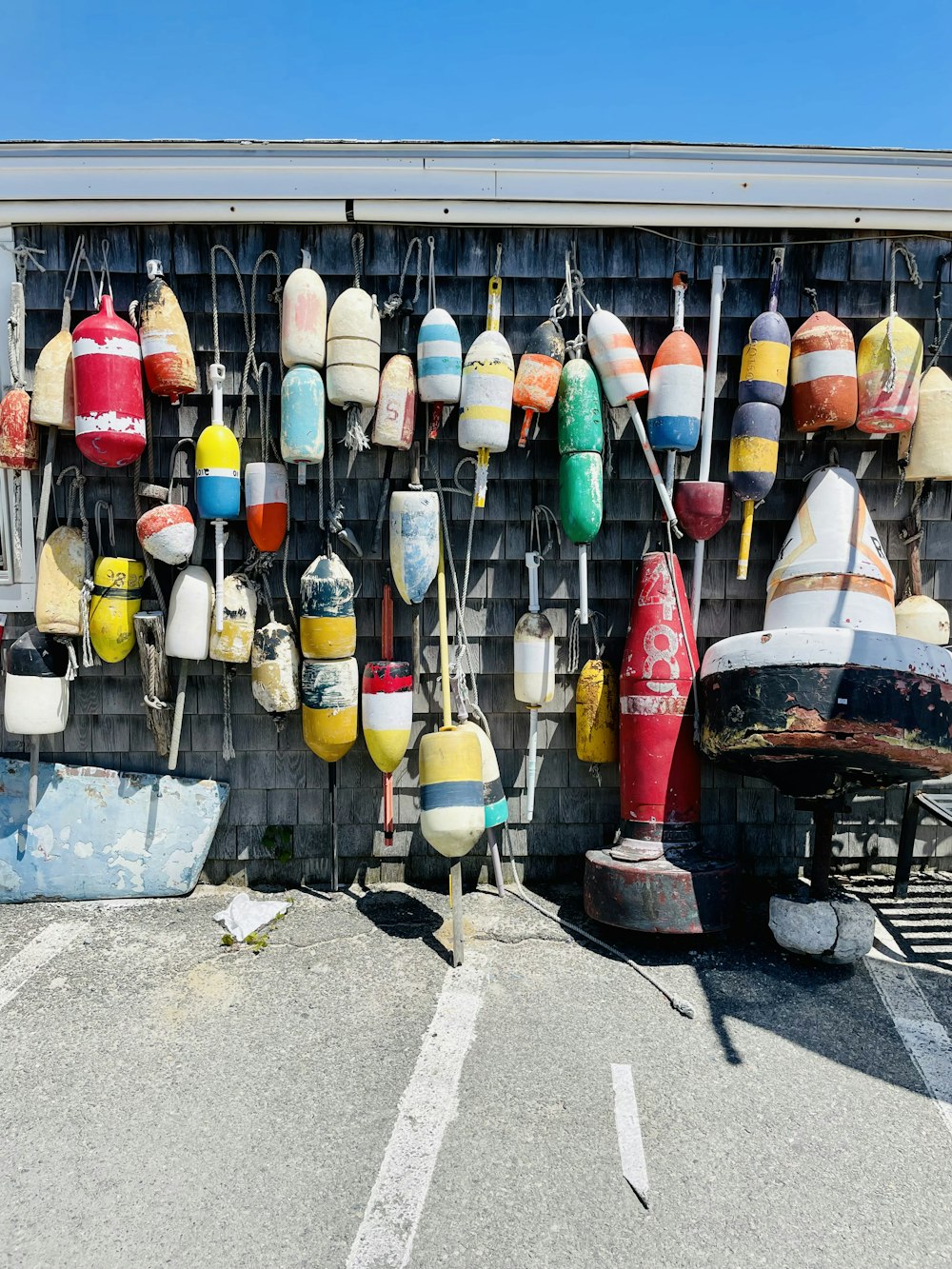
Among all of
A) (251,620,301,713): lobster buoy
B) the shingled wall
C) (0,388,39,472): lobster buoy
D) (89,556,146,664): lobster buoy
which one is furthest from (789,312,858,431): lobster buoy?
(0,388,39,472): lobster buoy

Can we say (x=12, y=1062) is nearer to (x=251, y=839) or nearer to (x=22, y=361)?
(x=251, y=839)

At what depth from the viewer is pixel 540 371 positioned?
3172mm

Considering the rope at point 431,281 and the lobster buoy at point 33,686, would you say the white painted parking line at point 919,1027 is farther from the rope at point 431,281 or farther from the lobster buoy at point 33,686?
the lobster buoy at point 33,686

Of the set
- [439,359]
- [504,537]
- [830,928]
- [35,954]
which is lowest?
[35,954]

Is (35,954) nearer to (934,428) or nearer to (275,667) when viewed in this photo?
(275,667)

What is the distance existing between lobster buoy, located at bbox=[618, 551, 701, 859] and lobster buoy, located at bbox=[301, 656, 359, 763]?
1090 mm

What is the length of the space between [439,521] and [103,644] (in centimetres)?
145

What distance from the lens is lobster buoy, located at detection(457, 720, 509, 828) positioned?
310 cm

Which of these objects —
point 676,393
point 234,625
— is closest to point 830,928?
point 676,393

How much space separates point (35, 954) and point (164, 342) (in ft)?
7.69

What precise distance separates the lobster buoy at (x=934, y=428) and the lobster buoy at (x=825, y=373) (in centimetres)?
29

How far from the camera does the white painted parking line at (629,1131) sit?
190 cm

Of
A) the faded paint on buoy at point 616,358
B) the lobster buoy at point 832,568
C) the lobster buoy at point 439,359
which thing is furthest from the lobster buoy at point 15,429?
the lobster buoy at point 832,568

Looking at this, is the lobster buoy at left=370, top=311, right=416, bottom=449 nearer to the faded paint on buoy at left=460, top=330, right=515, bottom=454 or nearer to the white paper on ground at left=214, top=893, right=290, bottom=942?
the faded paint on buoy at left=460, top=330, right=515, bottom=454
